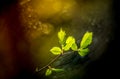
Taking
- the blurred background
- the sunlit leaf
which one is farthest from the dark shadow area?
the sunlit leaf

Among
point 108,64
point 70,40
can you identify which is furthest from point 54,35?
point 108,64

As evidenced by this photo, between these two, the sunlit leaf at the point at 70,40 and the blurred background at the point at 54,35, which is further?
the blurred background at the point at 54,35

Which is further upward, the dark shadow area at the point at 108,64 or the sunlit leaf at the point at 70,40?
the sunlit leaf at the point at 70,40

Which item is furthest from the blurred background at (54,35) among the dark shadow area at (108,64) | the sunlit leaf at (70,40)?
the sunlit leaf at (70,40)

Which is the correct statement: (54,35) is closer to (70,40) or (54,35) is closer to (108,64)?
(70,40)

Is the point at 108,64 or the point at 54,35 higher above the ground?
the point at 54,35

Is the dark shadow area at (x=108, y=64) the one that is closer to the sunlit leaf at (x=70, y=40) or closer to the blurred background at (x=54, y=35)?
the blurred background at (x=54, y=35)

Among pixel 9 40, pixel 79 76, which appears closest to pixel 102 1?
pixel 79 76

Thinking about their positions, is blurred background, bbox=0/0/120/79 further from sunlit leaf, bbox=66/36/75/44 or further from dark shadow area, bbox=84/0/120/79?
sunlit leaf, bbox=66/36/75/44
